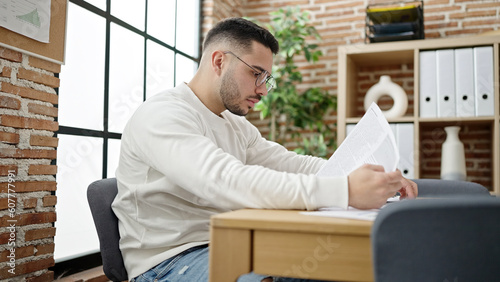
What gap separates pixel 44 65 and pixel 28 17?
0.75 feet

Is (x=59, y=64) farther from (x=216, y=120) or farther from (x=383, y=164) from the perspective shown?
(x=383, y=164)

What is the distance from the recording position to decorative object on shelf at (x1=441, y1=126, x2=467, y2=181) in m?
3.01

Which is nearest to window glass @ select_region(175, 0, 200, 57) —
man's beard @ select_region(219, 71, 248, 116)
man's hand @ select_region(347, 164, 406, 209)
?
man's beard @ select_region(219, 71, 248, 116)

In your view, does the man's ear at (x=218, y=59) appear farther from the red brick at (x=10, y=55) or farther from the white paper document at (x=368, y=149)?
the red brick at (x=10, y=55)

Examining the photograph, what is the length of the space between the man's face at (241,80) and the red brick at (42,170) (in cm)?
91

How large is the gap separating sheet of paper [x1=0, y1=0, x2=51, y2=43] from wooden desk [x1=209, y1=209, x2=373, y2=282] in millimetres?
1380

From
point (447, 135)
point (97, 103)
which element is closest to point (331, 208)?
point (97, 103)

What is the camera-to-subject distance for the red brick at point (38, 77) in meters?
1.83

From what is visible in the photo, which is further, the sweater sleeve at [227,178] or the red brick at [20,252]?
the red brick at [20,252]

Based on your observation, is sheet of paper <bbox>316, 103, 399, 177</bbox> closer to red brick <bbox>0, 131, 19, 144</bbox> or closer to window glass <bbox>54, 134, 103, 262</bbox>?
red brick <bbox>0, 131, 19, 144</bbox>

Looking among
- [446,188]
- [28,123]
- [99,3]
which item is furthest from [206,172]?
[99,3]

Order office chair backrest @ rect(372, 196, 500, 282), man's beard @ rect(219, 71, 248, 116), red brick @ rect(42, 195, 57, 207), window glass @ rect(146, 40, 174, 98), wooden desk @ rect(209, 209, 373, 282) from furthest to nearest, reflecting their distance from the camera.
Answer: window glass @ rect(146, 40, 174, 98), red brick @ rect(42, 195, 57, 207), man's beard @ rect(219, 71, 248, 116), wooden desk @ rect(209, 209, 373, 282), office chair backrest @ rect(372, 196, 500, 282)

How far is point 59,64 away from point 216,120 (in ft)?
3.09

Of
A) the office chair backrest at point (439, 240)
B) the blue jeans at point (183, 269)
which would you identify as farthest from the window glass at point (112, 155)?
the office chair backrest at point (439, 240)
